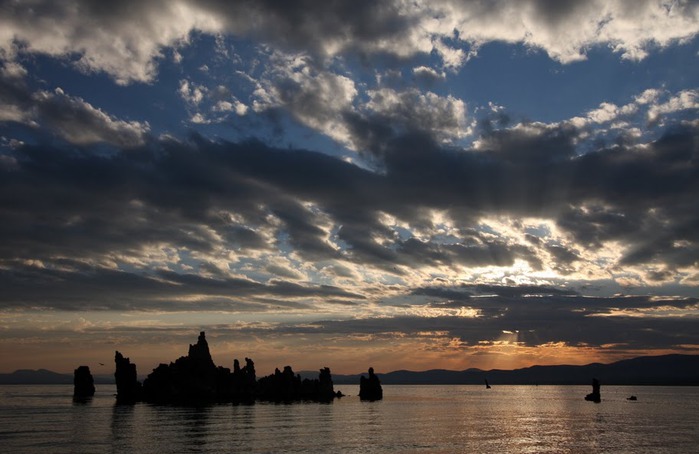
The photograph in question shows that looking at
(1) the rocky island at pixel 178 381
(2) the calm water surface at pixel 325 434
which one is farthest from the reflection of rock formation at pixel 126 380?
(2) the calm water surface at pixel 325 434

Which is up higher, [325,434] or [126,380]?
[126,380]

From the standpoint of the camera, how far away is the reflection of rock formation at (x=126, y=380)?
18362cm

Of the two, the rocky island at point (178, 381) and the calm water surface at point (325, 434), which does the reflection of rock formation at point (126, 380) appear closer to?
the rocky island at point (178, 381)

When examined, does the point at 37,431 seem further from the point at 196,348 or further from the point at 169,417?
the point at 196,348

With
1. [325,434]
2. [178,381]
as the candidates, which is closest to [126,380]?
[178,381]

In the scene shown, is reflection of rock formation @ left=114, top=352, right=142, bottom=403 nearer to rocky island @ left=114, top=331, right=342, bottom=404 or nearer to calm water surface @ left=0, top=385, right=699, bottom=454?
rocky island @ left=114, top=331, right=342, bottom=404

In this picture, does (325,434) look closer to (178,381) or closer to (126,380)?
(178,381)

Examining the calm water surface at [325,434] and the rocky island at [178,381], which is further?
the rocky island at [178,381]

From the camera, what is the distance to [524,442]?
83812mm

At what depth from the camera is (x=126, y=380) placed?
615 feet

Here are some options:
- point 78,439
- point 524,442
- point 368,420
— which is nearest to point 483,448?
point 524,442

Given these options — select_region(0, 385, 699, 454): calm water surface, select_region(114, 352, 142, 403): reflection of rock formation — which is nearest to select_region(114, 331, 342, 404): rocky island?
select_region(114, 352, 142, 403): reflection of rock formation

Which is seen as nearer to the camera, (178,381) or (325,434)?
(325,434)

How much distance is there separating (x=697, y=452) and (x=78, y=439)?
85193 mm
